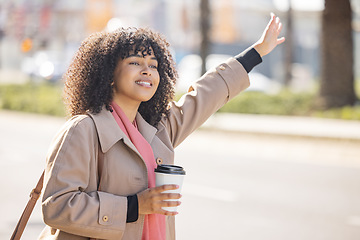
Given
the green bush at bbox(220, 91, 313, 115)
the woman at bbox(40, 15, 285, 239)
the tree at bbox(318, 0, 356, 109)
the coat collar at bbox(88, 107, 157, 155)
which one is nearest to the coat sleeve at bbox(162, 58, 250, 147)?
the woman at bbox(40, 15, 285, 239)

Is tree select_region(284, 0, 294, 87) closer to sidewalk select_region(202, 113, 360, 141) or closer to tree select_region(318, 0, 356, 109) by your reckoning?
tree select_region(318, 0, 356, 109)

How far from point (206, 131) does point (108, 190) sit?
11.7 meters

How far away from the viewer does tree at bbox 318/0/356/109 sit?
1631cm

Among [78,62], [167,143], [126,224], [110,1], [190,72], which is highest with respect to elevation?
[110,1]

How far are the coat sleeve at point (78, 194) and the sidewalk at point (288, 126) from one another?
983cm

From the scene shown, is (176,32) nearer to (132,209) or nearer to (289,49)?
(289,49)

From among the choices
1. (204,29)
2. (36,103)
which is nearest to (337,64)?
(204,29)

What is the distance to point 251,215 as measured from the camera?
7.12m

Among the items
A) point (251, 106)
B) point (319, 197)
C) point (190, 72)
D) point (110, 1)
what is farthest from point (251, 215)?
point (110, 1)

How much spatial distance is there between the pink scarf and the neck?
0.03m

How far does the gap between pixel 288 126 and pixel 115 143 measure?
39.1ft

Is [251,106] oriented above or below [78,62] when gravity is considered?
above

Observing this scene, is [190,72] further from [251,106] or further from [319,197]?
[319,197]

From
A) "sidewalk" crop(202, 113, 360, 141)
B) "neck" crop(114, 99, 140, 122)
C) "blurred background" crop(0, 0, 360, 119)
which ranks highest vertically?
"blurred background" crop(0, 0, 360, 119)
